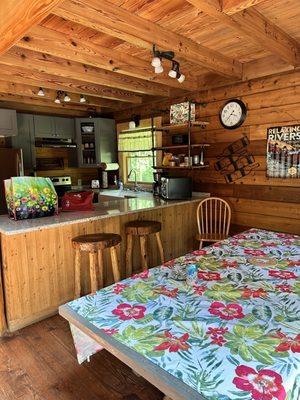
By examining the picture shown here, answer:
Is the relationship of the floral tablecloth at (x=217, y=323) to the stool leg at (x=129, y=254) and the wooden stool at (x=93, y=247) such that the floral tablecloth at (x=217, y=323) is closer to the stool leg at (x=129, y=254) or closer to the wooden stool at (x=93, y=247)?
the wooden stool at (x=93, y=247)

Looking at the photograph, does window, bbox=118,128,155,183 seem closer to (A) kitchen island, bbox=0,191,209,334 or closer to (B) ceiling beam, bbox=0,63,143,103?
(B) ceiling beam, bbox=0,63,143,103

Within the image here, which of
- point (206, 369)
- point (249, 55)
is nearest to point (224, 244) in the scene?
point (206, 369)

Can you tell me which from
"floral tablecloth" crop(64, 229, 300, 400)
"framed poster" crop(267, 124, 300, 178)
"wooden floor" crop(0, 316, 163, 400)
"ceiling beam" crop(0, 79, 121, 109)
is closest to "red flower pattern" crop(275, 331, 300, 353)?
"floral tablecloth" crop(64, 229, 300, 400)

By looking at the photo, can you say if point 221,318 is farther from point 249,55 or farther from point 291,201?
point 249,55

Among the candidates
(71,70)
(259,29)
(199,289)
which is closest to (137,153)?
(71,70)

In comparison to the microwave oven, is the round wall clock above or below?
above

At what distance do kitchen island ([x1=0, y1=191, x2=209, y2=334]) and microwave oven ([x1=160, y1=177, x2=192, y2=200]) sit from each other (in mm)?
544

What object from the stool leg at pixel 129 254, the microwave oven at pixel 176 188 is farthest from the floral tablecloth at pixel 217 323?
the microwave oven at pixel 176 188

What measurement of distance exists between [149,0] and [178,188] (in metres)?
2.16

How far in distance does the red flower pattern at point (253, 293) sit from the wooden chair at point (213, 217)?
6.54 ft

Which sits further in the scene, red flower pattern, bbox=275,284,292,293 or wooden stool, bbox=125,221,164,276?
wooden stool, bbox=125,221,164,276

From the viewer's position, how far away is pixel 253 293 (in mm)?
1385

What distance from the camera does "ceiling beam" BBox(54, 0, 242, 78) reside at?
5.82 ft

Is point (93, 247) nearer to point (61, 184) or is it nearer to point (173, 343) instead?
point (173, 343)
